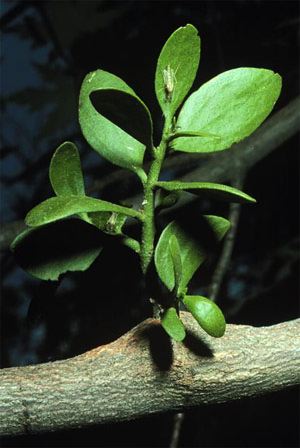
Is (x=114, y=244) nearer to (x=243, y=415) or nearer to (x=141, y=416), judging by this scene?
(x=141, y=416)

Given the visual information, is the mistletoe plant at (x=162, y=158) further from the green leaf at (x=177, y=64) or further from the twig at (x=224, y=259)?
the twig at (x=224, y=259)

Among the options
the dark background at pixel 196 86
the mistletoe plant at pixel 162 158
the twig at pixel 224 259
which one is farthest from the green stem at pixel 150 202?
the dark background at pixel 196 86

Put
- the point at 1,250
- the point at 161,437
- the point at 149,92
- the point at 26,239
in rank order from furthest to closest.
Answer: the point at 149,92
the point at 161,437
the point at 1,250
the point at 26,239

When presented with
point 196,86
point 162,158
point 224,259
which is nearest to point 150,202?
point 162,158

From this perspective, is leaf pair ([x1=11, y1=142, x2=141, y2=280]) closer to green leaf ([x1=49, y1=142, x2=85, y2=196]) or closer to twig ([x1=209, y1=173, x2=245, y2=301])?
green leaf ([x1=49, y1=142, x2=85, y2=196])

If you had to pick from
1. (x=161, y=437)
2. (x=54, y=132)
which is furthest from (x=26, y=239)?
(x=54, y=132)

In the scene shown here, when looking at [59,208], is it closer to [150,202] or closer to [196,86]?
[150,202]
